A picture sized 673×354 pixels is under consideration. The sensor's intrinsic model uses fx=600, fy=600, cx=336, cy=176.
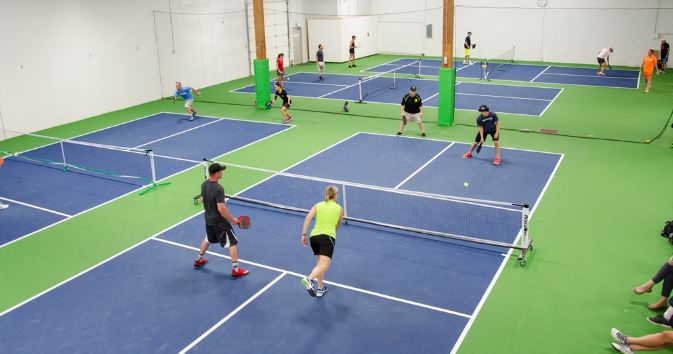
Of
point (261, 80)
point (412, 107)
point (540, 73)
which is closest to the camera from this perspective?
point (412, 107)

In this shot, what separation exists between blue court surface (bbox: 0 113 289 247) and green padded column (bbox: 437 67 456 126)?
6.09 m

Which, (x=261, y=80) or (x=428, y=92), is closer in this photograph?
(x=261, y=80)

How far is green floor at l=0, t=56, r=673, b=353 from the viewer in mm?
9789

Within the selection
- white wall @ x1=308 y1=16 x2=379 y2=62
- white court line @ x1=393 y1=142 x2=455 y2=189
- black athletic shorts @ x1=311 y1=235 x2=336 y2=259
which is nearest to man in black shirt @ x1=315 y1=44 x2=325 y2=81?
white wall @ x1=308 y1=16 x2=379 y2=62

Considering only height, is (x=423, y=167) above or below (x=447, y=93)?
below

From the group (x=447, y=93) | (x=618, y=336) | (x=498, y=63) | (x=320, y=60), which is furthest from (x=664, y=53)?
(x=618, y=336)

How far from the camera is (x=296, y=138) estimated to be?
2133 centimetres

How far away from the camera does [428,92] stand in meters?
28.9

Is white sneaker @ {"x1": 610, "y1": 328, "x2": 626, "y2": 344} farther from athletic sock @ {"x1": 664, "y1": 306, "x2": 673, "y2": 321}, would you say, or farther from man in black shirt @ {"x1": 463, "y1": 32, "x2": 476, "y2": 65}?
man in black shirt @ {"x1": 463, "y1": 32, "x2": 476, "y2": 65}

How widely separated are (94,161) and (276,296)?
11511 mm

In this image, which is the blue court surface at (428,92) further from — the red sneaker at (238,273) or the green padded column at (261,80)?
the red sneaker at (238,273)

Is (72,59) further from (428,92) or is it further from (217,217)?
(217,217)

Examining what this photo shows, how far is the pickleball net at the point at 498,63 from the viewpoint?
1318 inches

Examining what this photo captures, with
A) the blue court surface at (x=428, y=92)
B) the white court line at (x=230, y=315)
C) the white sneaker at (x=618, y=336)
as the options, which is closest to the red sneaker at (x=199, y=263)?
the white court line at (x=230, y=315)
